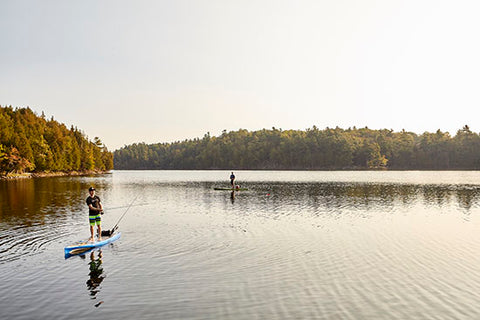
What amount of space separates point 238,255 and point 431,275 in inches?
348

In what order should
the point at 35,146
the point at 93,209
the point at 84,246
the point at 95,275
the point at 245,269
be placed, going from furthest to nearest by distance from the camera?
the point at 35,146 < the point at 93,209 < the point at 84,246 < the point at 245,269 < the point at 95,275

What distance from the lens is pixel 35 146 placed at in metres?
132

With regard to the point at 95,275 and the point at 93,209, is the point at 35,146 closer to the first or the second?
the point at 93,209

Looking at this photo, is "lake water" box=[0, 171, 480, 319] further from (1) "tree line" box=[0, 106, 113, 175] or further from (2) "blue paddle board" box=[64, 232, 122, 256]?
(1) "tree line" box=[0, 106, 113, 175]

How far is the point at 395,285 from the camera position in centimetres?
1394

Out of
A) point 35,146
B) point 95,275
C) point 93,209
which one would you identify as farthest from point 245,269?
point 35,146

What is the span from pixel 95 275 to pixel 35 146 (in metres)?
136

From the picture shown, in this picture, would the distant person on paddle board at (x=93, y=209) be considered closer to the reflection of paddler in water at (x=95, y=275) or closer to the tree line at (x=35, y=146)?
the reflection of paddler in water at (x=95, y=275)

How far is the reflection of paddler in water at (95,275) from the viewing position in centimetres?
1331

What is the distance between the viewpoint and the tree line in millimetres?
114000

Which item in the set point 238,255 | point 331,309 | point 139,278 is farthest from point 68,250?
point 331,309

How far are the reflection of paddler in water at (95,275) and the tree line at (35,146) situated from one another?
108m

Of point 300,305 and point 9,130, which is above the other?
point 9,130

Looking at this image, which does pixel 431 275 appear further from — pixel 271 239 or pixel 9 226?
pixel 9 226
